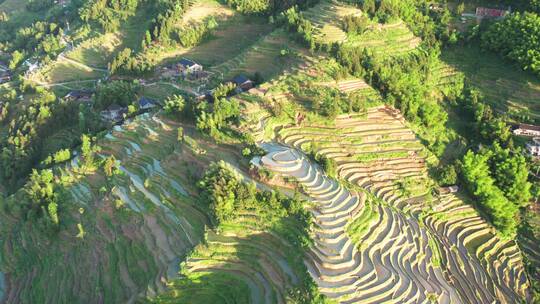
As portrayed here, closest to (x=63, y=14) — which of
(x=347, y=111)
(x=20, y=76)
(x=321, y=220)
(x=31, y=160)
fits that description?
(x=20, y=76)

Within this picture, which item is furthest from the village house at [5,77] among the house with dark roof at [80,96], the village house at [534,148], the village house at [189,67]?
the village house at [534,148]

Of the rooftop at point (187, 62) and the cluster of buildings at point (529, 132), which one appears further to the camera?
the rooftop at point (187, 62)

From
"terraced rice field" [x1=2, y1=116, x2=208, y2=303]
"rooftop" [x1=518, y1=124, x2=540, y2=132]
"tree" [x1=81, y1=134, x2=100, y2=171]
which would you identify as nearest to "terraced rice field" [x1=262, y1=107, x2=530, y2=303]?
"terraced rice field" [x1=2, y1=116, x2=208, y2=303]

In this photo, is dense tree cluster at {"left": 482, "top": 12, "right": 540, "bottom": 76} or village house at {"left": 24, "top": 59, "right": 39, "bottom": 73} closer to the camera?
dense tree cluster at {"left": 482, "top": 12, "right": 540, "bottom": 76}

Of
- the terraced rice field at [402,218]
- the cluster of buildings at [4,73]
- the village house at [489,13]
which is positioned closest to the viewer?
the terraced rice field at [402,218]

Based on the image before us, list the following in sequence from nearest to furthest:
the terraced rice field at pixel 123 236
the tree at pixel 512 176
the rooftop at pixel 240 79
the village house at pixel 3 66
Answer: the terraced rice field at pixel 123 236 < the tree at pixel 512 176 < the rooftop at pixel 240 79 < the village house at pixel 3 66

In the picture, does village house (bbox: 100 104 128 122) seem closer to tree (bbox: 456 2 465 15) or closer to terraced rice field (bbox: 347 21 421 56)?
terraced rice field (bbox: 347 21 421 56)

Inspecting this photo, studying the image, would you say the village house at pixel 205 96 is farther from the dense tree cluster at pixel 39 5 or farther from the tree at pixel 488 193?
the dense tree cluster at pixel 39 5
